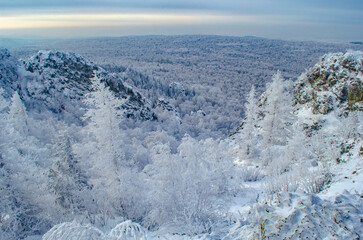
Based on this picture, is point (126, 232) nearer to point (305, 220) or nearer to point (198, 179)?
point (305, 220)

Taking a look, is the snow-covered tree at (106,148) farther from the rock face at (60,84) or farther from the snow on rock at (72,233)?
the rock face at (60,84)

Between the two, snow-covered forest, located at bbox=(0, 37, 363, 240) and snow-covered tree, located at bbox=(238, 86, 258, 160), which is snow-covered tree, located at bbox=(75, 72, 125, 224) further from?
snow-covered tree, located at bbox=(238, 86, 258, 160)

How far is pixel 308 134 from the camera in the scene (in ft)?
63.7

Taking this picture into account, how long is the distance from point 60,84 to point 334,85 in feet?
149

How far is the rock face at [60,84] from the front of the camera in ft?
136

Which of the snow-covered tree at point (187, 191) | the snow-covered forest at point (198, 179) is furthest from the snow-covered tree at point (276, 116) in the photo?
the snow-covered tree at point (187, 191)

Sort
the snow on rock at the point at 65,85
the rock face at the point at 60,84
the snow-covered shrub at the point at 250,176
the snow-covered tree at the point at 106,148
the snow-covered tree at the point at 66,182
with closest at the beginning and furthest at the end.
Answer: the snow-covered tree at the point at 106,148
the snow-covered tree at the point at 66,182
the snow-covered shrub at the point at 250,176
the rock face at the point at 60,84
the snow on rock at the point at 65,85

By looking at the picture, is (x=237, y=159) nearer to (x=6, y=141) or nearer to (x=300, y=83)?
(x=300, y=83)

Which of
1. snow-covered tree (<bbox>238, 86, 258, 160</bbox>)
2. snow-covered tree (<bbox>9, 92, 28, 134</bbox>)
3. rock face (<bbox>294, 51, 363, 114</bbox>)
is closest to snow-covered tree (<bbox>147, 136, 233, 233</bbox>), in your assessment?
snow-covered tree (<bbox>238, 86, 258, 160</bbox>)

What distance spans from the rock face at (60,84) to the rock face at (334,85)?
28661 millimetres

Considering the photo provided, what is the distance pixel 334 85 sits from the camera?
66.9ft

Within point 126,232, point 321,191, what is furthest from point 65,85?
point 321,191

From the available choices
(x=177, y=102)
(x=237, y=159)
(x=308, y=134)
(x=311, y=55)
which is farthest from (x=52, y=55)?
(x=311, y=55)

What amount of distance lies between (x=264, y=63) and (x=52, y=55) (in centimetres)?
13072
